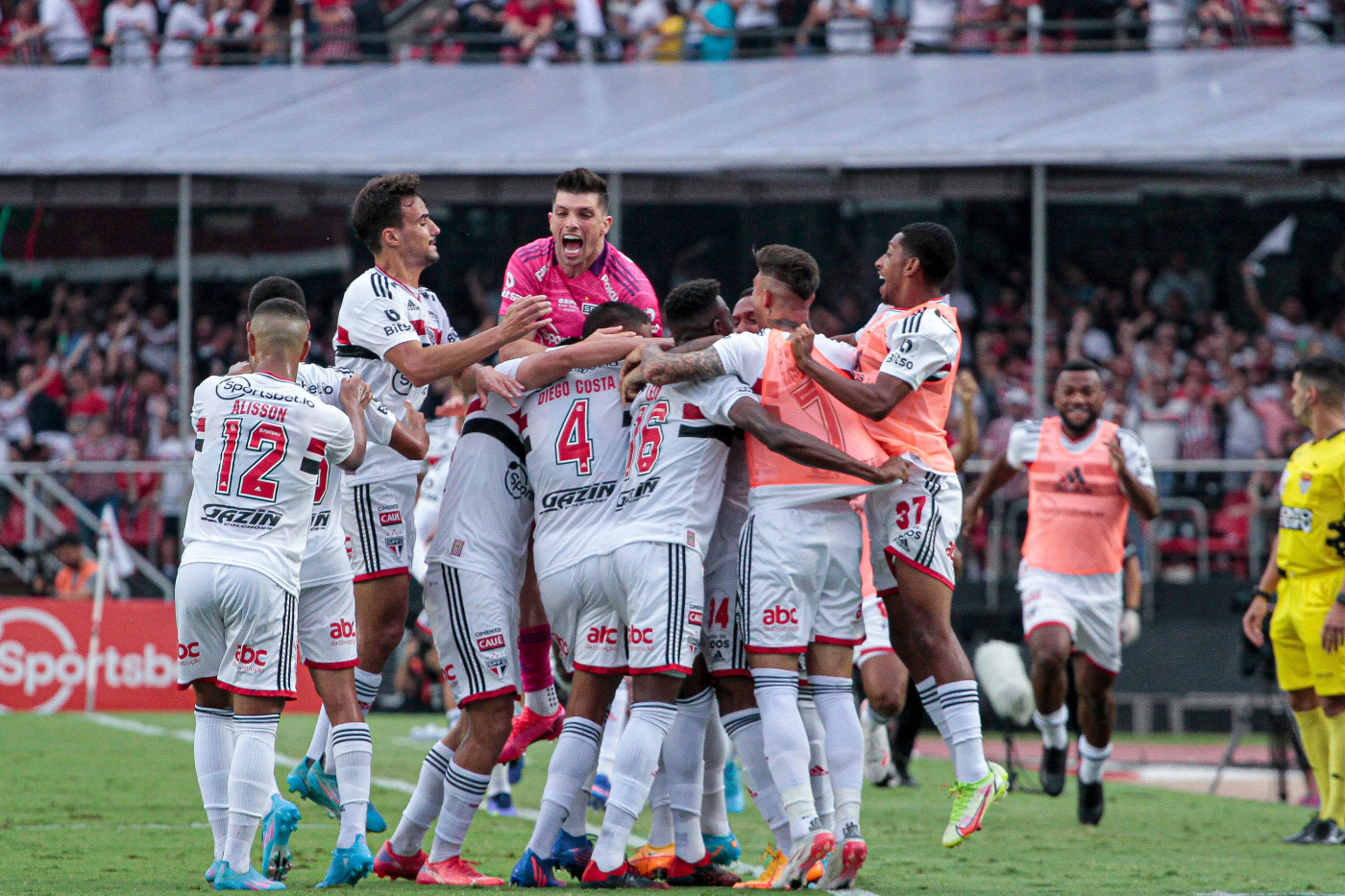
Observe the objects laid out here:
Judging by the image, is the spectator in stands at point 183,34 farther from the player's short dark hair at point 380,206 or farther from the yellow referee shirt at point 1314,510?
the yellow referee shirt at point 1314,510

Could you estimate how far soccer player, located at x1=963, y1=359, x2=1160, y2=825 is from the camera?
1050 cm

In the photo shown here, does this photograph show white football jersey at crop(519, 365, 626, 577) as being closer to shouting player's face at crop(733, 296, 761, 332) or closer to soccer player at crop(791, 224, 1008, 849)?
soccer player at crop(791, 224, 1008, 849)

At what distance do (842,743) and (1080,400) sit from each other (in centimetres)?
464

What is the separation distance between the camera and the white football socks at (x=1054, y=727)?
424 inches

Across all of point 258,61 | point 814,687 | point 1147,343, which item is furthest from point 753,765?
point 258,61

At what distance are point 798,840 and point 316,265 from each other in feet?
56.9

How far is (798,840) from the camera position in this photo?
6.57 metres

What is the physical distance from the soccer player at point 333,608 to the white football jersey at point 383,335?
0.81ft

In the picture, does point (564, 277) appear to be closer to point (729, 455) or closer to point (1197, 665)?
point (729, 455)

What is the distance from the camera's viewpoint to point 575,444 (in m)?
7.11

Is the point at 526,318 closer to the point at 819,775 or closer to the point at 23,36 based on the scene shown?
the point at 819,775

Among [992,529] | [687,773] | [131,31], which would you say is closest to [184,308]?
[131,31]

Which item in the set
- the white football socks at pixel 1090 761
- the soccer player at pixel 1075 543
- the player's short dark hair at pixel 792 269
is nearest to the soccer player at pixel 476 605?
the player's short dark hair at pixel 792 269

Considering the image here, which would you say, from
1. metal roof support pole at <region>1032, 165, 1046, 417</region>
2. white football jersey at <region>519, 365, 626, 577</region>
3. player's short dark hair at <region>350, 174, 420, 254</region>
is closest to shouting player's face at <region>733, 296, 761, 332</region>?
white football jersey at <region>519, 365, 626, 577</region>
